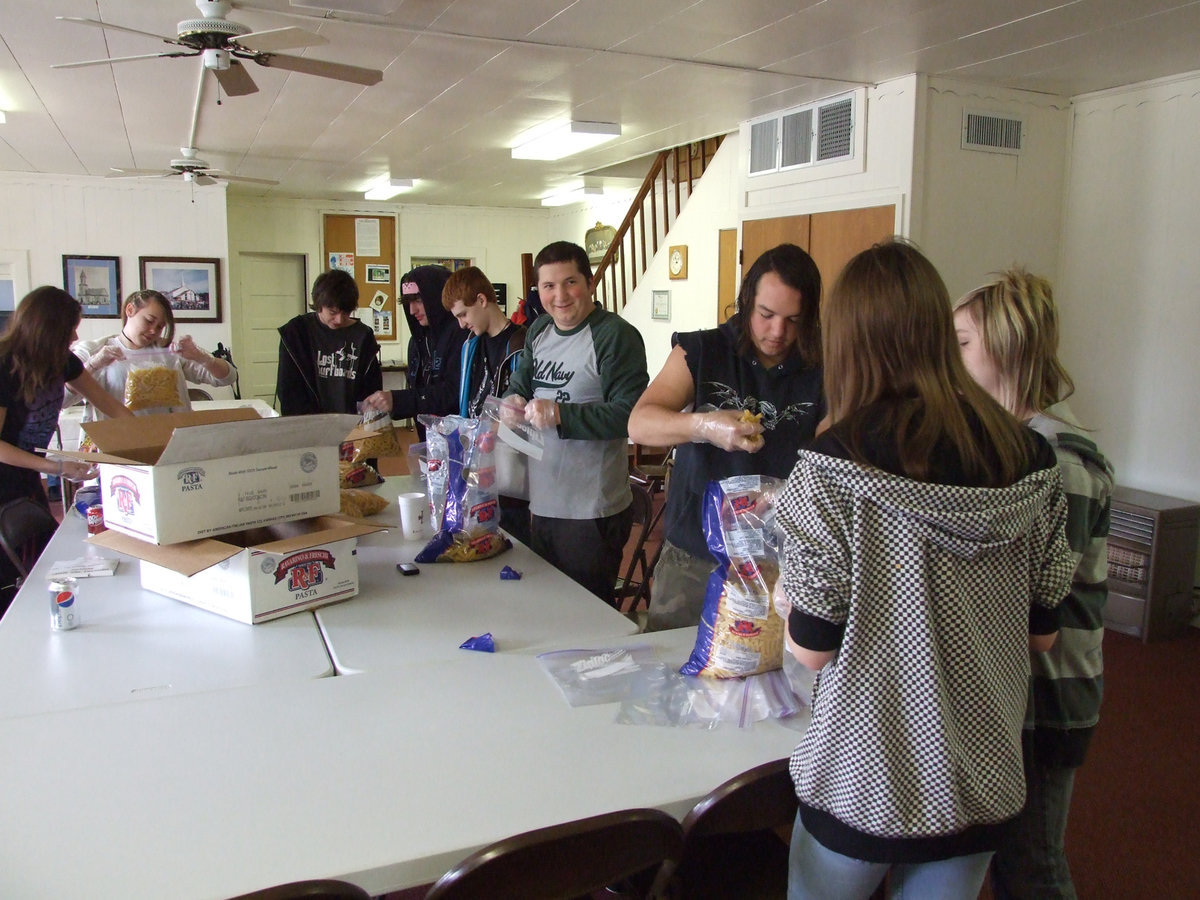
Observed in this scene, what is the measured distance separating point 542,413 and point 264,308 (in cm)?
862

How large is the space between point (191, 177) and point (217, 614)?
5567mm

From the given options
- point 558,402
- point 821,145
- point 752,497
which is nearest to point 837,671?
point 752,497

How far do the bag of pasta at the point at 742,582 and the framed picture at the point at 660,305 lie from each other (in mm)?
5918

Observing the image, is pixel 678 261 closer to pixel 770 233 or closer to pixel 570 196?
pixel 770 233

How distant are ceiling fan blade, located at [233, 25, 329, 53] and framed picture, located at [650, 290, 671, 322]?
450 cm

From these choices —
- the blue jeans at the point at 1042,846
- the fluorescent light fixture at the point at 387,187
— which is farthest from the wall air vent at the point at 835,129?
the fluorescent light fixture at the point at 387,187

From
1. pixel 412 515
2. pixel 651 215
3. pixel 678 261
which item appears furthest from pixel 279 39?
pixel 651 215

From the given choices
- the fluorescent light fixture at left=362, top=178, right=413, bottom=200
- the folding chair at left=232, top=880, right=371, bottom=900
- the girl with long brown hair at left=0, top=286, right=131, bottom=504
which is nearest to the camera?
the folding chair at left=232, top=880, right=371, bottom=900

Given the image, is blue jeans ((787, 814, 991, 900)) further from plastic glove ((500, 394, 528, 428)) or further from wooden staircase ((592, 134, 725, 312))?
wooden staircase ((592, 134, 725, 312))

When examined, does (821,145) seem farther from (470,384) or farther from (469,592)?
(469,592)

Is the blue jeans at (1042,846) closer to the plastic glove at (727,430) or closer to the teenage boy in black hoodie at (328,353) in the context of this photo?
the plastic glove at (727,430)

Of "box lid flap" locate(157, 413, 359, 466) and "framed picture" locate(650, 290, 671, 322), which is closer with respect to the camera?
"box lid flap" locate(157, 413, 359, 466)

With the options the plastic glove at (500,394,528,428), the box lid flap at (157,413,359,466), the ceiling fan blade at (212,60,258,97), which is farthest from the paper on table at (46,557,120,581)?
the ceiling fan blade at (212,60,258,97)

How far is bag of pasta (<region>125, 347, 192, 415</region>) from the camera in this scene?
3.14 meters
